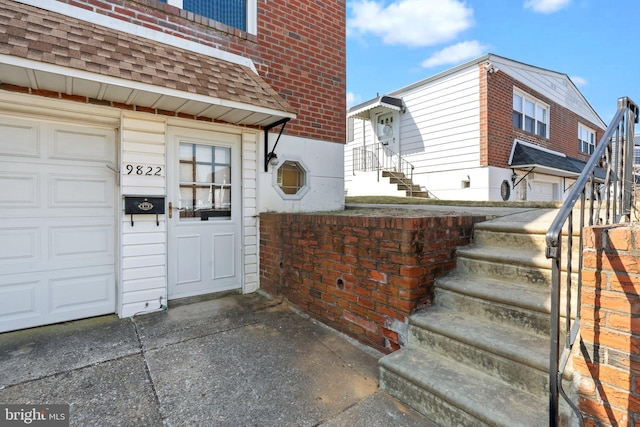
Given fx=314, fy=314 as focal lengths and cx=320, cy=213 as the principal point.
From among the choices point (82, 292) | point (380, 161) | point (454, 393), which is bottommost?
point (454, 393)

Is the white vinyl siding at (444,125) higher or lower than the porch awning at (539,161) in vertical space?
higher

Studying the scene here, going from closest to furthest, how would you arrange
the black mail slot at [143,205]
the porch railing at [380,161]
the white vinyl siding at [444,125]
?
the black mail slot at [143,205]
the white vinyl siding at [444,125]
the porch railing at [380,161]

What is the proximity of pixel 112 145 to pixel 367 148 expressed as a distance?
30.2ft

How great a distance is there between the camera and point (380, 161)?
36.5 ft

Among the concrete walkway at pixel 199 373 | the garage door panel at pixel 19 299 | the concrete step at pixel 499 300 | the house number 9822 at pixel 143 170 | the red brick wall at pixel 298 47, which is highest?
the red brick wall at pixel 298 47

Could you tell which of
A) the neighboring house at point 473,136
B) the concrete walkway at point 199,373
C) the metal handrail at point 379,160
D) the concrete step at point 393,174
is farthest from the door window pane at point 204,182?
→ the metal handrail at point 379,160

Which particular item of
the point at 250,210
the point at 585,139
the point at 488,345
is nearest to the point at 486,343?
the point at 488,345

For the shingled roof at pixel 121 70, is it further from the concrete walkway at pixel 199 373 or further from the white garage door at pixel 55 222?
the concrete walkway at pixel 199 373

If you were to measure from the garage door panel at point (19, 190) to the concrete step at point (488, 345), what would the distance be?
374 cm

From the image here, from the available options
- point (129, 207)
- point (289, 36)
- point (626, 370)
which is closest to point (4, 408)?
point (129, 207)

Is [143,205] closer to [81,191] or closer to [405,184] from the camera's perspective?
[81,191]

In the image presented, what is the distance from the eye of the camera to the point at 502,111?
28.5 feet

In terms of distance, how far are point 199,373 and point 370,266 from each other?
5.05ft

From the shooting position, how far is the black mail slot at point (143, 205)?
336 centimetres
